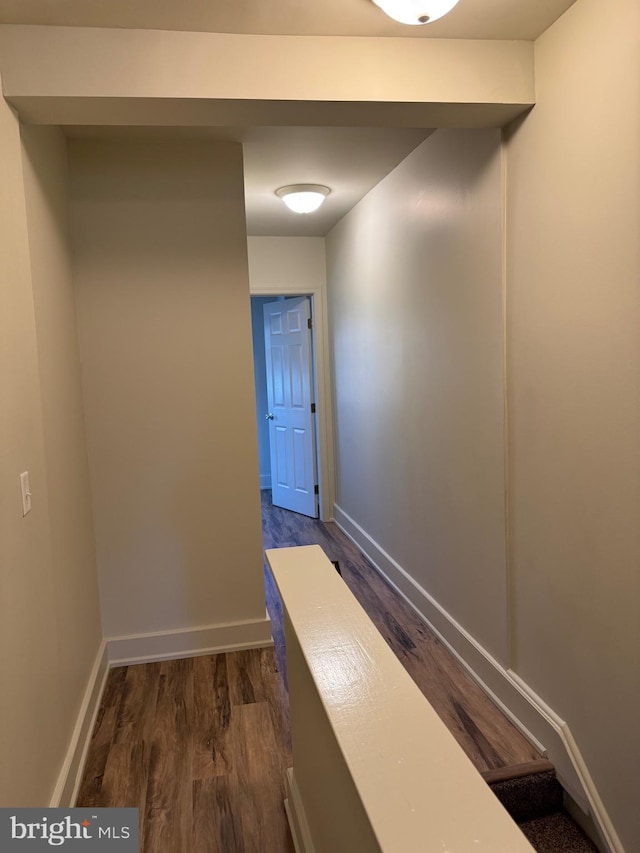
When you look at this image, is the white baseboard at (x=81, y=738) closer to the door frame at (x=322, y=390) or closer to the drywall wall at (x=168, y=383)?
the drywall wall at (x=168, y=383)

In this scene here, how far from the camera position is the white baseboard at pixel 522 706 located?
1812 mm

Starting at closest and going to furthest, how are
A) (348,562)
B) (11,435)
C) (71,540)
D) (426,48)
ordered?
(11,435) < (426,48) < (71,540) < (348,562)

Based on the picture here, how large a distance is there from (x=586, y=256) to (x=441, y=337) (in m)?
1.09

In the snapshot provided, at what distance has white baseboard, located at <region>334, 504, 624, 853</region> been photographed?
181 centimetres

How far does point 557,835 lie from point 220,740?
1220 millimetres

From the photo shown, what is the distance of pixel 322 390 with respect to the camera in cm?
511

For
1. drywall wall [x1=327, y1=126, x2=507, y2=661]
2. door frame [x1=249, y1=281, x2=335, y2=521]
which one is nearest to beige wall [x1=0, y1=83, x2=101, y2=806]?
drywall wall [x1=327, y1=126, x2=507, y2=661]

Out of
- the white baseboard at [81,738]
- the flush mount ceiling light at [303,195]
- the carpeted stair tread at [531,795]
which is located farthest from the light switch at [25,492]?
the flush mount ceiling light at [303,195]

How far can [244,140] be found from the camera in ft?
8.86

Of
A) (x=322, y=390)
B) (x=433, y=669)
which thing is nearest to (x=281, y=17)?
(x=433, y=669)

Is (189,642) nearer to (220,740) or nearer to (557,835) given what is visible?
(220,740)

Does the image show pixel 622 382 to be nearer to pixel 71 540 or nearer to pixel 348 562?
pixel 71 540

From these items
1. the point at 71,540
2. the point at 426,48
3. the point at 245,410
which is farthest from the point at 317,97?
the point at 71,540

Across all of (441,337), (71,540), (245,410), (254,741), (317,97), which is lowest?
(254,741)
